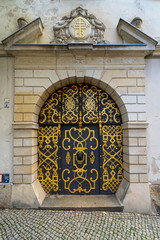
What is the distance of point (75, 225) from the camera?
9.84ft

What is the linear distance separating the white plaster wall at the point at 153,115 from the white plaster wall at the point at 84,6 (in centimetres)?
99

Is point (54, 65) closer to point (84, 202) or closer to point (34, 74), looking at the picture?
point (34, 74)

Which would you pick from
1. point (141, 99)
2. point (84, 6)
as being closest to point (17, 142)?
point (141, 99)

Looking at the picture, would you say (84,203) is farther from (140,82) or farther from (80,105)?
(140,82)

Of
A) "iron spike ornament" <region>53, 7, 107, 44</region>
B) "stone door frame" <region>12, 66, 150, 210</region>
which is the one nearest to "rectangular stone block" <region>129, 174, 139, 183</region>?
"stone door frame" <region>12, 66, 150, 210</region>

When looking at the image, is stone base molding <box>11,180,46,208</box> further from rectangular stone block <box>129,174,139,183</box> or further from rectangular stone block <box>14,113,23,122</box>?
rectangular stone block <box>129,174,139,183</box>

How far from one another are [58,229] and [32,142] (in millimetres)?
2046

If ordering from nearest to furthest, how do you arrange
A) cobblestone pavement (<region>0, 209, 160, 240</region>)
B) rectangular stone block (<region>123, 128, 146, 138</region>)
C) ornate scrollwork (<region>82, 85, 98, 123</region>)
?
cobblestone pavement (<region>0, 209, 160, 240</region>)
rectangular stone block (<region>123, 128, 146, 138</region>)
ornate scrollwork (<region>82, 85, 98, 123</region>)

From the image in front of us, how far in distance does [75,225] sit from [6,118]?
312 cm

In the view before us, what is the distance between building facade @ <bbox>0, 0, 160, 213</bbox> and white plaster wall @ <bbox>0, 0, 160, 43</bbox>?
3 centimetres

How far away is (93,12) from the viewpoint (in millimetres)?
4141

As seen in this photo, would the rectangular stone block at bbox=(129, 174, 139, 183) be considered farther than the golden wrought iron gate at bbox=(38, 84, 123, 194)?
No

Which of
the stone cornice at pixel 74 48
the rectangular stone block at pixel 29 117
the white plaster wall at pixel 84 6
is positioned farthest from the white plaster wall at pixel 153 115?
the rectangular stone block at pixel 29 117

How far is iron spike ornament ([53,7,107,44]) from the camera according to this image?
3936mm
